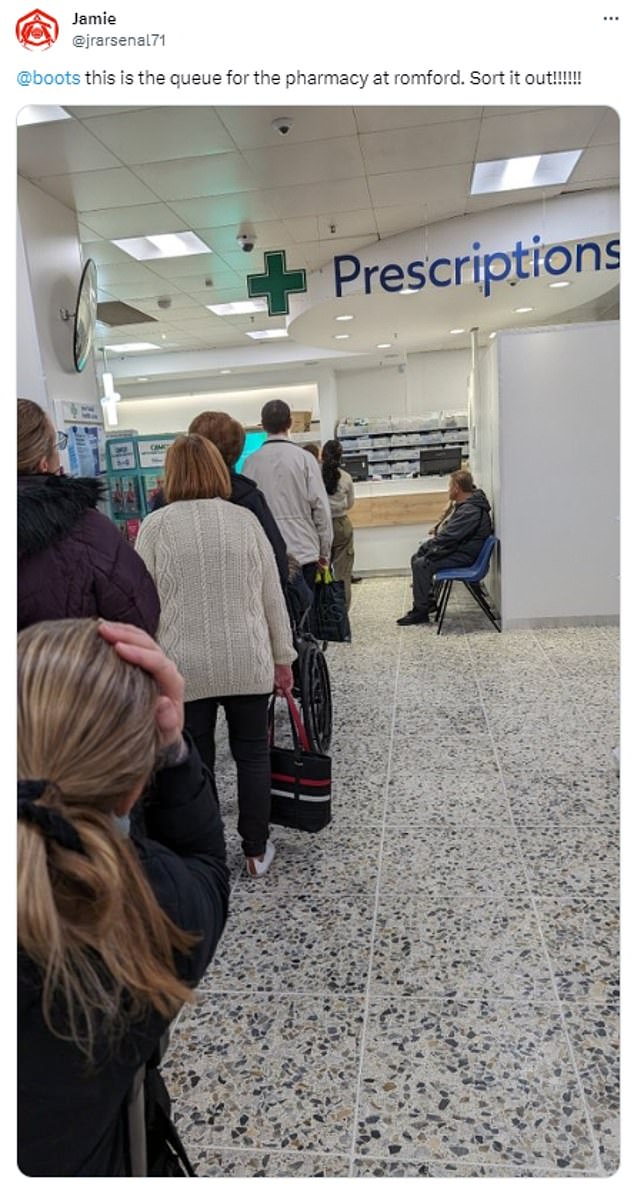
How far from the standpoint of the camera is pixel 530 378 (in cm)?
523

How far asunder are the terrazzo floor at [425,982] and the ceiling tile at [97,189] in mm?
3362

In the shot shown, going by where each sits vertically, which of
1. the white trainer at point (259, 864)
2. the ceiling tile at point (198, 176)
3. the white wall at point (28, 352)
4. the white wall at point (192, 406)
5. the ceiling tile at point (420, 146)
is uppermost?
the ceiling tile at point (420, 146)

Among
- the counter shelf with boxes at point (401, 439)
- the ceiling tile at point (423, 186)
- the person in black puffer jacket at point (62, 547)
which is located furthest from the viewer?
the counter shelf with boxes at point (401, 439)

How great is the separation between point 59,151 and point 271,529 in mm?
2730

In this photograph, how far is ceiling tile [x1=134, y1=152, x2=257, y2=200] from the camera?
13.6 ft

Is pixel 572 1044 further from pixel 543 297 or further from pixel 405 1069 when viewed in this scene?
pixel 543 297

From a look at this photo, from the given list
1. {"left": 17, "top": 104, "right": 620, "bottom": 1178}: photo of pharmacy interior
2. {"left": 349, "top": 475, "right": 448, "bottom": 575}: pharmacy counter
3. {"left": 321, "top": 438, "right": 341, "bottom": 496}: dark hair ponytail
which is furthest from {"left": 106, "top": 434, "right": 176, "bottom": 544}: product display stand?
{"left": 349, "top": 475, "right": 448, "bottom": 575}: pharmacy counter

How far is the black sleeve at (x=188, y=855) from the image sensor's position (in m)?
0.74

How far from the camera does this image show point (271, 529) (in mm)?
2453

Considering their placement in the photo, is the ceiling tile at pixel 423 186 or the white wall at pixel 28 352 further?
the ceiling tile at pixel 423 186

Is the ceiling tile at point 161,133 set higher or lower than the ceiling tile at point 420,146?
lower

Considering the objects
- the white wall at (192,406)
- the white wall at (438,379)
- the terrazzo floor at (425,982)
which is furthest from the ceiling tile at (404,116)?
the white wall at (192,406)
